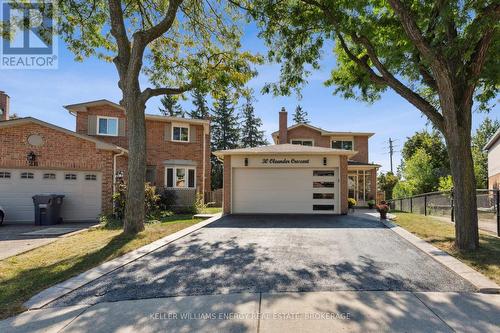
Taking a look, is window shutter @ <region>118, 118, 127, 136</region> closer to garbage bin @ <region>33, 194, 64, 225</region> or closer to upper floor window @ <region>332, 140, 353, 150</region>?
garbage bin @ <region>33, 194, 64, 225</region>

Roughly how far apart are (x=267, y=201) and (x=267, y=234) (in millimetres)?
5327

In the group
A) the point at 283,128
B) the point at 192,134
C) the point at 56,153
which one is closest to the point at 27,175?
the point at 56,153

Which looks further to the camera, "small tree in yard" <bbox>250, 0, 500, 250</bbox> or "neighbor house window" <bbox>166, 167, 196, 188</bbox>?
"neighbor house window" <bbox>166, 167, 196, 188</bbox>

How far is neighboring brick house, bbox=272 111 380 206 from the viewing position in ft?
70.7

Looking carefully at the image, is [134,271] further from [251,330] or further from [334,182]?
[334,182]

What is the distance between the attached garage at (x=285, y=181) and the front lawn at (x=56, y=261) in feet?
18.1

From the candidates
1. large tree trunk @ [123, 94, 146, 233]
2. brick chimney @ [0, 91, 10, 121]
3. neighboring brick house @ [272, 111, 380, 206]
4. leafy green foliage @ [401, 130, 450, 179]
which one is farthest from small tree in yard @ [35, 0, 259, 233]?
leafy green foliage @ [401, 130, 450, 179]

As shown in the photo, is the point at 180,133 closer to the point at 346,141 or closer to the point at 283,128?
the point at 283,128

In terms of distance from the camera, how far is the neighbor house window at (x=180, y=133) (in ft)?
63.2

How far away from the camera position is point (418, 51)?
7.82 meters

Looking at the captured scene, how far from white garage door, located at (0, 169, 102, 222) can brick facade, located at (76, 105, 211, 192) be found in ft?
16.4

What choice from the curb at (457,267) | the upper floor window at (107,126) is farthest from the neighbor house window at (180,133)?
the curb at (457,267)

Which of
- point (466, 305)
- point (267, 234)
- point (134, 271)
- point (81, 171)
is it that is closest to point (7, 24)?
point (81, 171)

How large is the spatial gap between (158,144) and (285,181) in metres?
8.95
